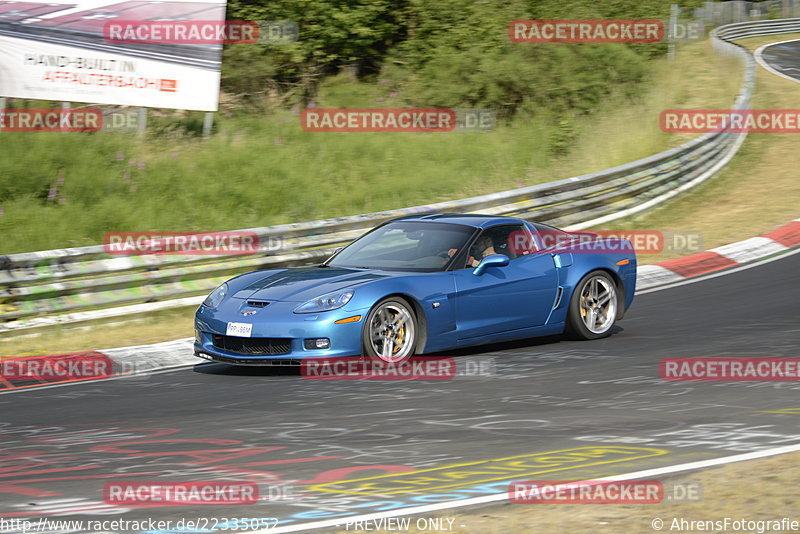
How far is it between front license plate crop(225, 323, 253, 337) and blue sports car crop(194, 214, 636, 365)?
1 cm

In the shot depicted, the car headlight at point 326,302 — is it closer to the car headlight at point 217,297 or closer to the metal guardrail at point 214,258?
the car headlight at point 217,297

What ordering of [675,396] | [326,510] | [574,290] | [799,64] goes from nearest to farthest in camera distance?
1. [326,510]
2. [675,396]
3. [574,290]
4. [799,64]

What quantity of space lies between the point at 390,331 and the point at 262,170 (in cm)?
956

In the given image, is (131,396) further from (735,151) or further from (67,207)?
(735,151)

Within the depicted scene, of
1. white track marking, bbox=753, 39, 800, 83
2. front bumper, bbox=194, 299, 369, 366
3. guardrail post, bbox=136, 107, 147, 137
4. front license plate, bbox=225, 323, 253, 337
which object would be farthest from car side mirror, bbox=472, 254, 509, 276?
white track marking, bbox=753, 39, 800, 83

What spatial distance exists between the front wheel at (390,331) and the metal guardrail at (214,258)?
399 cm

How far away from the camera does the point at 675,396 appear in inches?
297

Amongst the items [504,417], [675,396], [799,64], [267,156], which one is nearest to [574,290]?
[675,396]

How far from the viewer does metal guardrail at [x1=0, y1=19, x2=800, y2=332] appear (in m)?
11.1

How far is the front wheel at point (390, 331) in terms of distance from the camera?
341 inches

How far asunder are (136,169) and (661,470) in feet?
45.2

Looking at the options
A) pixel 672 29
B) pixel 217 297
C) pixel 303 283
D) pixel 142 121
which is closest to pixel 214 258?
pixel 217 297

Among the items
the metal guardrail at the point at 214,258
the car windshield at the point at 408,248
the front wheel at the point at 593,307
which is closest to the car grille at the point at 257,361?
the car windshield at the point at 408,248

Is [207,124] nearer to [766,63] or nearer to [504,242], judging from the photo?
[504,242]
